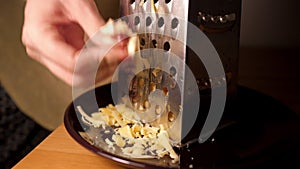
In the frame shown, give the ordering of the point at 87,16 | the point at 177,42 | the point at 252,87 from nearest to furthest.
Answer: the point at 177,42 < the point at 87,16 < the point at 252,87

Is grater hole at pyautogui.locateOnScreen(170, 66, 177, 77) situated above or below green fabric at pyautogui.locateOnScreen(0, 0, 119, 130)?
above

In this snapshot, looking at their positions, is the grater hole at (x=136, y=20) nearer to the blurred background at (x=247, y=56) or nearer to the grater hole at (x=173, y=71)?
the grater hole at (x=173, y=71)

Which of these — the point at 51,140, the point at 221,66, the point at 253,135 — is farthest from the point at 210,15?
the point at 51,140

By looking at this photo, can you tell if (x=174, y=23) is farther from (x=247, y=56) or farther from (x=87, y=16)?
(x=247, y=56)

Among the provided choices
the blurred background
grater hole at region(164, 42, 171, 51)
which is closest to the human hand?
grater hole at region(164, 42, 171, 51)

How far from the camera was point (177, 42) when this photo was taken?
0.69 meters

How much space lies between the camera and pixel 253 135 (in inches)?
28.1

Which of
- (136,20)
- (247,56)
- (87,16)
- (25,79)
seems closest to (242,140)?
(136,20)

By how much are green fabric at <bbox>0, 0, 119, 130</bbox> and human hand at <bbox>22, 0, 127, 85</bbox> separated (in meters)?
0.23

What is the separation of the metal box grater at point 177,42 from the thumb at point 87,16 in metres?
0.09

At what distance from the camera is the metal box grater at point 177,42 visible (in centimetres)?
68

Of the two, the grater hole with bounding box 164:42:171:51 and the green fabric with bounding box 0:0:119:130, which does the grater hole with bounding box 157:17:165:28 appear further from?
the green fabric with bounding box 0:0:119:130

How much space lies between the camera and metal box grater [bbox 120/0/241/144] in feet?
2.23

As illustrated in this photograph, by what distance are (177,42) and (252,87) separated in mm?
472
